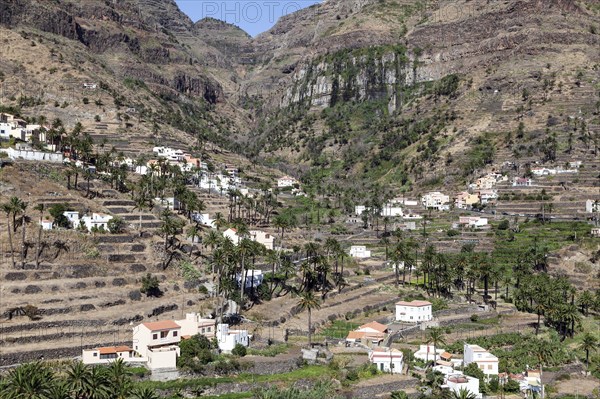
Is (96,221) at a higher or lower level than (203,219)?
higher

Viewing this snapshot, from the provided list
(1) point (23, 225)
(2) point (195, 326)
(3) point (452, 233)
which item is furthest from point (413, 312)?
(1) point (23, 225)

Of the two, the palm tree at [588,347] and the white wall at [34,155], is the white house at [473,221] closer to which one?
the palm tree at [588,347]

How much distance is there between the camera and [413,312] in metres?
73.7

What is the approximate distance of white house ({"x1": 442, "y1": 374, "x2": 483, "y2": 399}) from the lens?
53062 mm

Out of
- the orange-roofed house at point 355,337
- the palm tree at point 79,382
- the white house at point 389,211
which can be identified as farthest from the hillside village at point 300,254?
the white house at point 389,211

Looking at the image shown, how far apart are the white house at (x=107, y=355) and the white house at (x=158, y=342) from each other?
101 cm

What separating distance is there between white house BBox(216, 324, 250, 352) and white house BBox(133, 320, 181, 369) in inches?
139

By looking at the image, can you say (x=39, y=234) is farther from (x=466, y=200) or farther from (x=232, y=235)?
(x=466, y=200)

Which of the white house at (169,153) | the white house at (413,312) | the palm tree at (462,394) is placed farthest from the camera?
the white house at (169,153)

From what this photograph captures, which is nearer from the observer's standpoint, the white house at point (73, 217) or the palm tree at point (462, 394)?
the palm tree at point (462, 394)

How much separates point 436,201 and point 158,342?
87332 millimetres

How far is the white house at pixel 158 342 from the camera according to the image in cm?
5256

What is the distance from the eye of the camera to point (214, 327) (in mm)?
60844

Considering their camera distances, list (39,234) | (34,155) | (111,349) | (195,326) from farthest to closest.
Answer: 1. (34,155)
2. (39,234)
3. (195,326)
4. (111,349)
